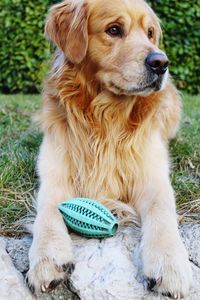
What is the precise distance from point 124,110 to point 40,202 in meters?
0.80

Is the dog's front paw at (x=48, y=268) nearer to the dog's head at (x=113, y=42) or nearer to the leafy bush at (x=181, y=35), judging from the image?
the dog's head at (x=113, y=42)

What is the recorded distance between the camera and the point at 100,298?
2324 mm

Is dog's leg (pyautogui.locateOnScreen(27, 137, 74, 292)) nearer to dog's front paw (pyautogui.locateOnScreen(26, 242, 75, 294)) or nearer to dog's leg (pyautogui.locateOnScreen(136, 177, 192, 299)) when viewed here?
dog's front paw (pyautogui.locateOnScreen(26, 242, 75, 294))

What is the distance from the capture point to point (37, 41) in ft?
25.1

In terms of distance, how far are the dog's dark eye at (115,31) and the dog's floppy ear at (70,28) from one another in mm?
150

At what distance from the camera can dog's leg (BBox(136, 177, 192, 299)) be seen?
2271mm

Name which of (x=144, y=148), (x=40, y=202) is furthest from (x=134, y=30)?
(x=40, y=202)

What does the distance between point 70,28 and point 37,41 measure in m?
4.59

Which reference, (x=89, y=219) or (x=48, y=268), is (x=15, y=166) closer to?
(x=89, y=219)

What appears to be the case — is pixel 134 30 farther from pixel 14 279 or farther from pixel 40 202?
pixel 14 279

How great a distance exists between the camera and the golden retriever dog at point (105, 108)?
3.04 m

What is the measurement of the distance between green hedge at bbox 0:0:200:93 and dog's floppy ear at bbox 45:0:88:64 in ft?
14.4

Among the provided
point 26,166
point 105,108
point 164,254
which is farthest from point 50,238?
point 26,166

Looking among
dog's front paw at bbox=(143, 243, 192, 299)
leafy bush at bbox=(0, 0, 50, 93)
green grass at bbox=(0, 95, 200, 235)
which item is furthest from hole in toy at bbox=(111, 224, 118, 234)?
leafy bush at bbox=(0, 0, 50, 93)
